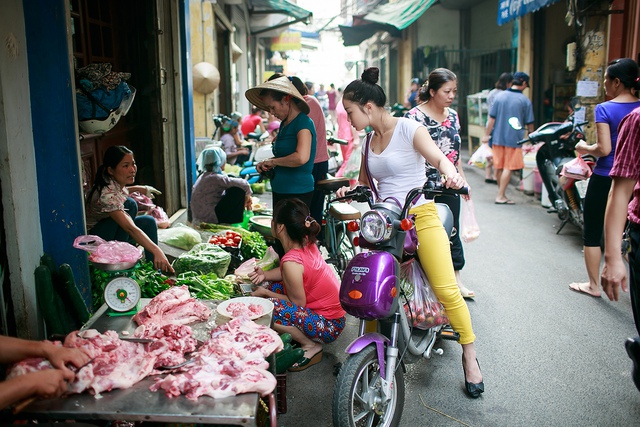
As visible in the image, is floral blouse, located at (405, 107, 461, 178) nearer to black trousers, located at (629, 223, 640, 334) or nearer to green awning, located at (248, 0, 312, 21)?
black trousers, located at (629, 223, 640, 334)

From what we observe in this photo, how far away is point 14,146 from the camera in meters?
3.36

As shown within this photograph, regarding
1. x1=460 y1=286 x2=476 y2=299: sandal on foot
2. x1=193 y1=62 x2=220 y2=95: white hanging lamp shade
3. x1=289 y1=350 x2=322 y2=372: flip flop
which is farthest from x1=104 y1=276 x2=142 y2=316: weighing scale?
x1=193 y1=62 x2=220 y2=95: white hanging lamp shade

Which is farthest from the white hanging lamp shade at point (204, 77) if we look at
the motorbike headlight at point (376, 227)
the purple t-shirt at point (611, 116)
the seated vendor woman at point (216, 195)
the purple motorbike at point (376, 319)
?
the motorbike headlight at point (376, 227)

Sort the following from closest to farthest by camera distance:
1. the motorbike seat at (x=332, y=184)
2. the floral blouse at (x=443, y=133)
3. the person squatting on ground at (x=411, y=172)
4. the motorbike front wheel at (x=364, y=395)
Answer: the motorbike front wheel at (x=364, y=395)
the person squatting on ground at (x=411, y=172)
the floral blouse at (x=443, y=133)
the motorbike seat at (x=332, y=184)

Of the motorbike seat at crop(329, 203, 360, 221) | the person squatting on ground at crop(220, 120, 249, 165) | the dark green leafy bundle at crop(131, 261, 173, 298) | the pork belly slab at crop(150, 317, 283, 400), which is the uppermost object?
the person squatting on ground at crop(220, 120, 249, 165)

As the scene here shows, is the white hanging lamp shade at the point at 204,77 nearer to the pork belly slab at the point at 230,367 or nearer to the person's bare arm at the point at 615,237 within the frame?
the pork belly slab at the point at 230,367

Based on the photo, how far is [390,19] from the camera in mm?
17766

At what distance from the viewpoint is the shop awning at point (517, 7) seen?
9.93 m

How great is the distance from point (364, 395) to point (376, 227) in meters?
0.89

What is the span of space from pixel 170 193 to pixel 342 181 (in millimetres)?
2547

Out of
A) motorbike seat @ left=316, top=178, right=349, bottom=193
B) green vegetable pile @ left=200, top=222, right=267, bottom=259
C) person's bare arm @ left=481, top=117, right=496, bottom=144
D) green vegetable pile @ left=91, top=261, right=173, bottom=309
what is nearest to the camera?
green vegetable pile @ left=91, top=261, right=173, bottom=309

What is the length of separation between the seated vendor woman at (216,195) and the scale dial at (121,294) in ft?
10.8

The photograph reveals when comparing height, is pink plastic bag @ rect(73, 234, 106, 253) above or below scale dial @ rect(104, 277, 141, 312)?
above

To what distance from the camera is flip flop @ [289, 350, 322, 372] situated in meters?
4.27
